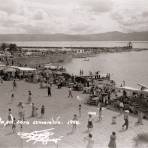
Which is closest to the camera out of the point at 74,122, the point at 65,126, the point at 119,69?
the point at 74,122

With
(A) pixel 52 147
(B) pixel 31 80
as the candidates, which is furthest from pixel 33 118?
(B) pixel 31 80

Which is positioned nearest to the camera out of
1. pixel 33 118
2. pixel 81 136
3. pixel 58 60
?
pixel 81 136

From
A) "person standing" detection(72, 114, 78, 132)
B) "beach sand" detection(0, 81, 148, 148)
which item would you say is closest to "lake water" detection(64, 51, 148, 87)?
"beach sand" detection(0, 81, 148, 148)

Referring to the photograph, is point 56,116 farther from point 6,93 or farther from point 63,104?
point 6,93
